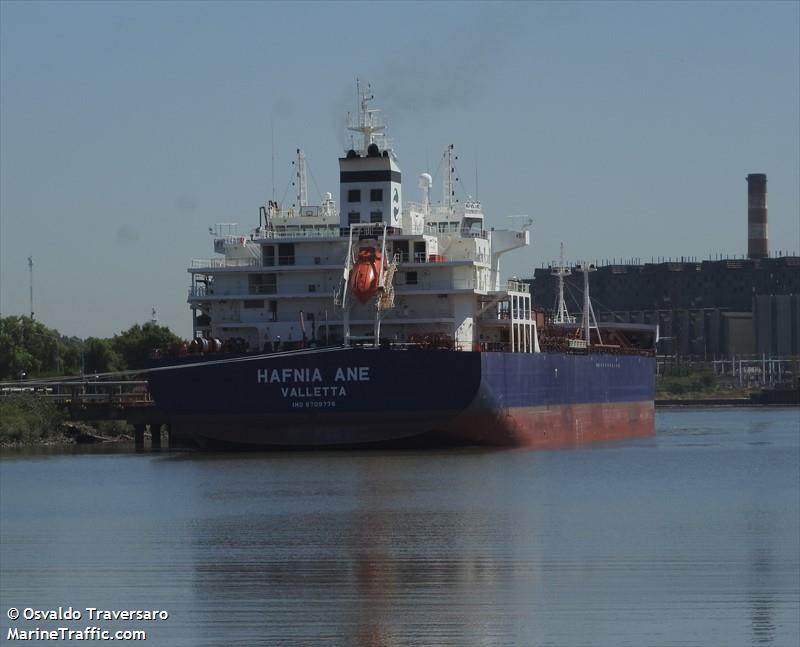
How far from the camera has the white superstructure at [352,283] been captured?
43625 millimetres

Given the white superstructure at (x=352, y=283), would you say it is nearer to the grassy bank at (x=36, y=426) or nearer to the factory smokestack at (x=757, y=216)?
the grassy bank at (x=36, y=426)

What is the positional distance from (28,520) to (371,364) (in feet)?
43.0

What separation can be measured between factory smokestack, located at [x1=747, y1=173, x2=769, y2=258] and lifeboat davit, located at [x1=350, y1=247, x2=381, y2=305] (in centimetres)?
8417

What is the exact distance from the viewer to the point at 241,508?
30234 millimetres

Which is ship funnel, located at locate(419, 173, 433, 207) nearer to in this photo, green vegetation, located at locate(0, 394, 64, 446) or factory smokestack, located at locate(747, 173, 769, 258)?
green vegetation, located at locate(0, 394, 64, 446)

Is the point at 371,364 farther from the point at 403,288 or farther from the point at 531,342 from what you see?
the point at 531,342

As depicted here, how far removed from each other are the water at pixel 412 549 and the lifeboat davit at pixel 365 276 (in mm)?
4105

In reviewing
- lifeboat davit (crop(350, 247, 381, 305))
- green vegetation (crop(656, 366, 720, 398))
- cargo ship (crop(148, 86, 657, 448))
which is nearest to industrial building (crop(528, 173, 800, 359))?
green vegetation (crop(656, 366, 720, 398))

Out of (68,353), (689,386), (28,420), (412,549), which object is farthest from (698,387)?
(412,549)

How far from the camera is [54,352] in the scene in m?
72.1

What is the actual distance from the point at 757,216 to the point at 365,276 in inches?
3500

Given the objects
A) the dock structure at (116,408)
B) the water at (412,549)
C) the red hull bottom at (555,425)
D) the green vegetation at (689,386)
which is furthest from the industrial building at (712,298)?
the water at (412,549)

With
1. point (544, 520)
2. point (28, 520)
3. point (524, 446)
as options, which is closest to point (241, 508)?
point (28, 520)

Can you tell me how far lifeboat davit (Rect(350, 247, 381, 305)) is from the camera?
42.2 metres
